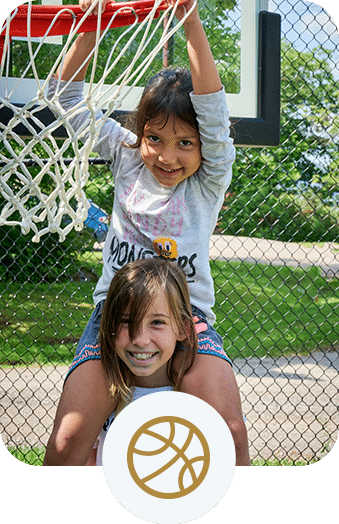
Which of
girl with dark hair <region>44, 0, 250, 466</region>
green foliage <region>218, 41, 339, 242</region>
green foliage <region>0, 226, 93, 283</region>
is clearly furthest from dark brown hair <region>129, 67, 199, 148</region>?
green foliage <region>0, 226, 93, 283</region>

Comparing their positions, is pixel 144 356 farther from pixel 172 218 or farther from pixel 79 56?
pixel 79 56

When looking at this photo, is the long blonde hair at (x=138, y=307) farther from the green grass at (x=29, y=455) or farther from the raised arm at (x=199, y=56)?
the green grass at (x=29, y=455)

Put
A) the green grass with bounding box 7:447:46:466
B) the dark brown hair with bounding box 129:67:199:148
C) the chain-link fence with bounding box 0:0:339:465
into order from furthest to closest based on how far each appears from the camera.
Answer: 1. the chain-link fence with bounding box 0:0:339:465
2. the green grass with bounding box 7:447:46:466
3. the dark brown hair with bounding box 129:67:199:148

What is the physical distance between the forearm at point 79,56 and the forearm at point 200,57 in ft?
1.05

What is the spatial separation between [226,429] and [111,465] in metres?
0.32

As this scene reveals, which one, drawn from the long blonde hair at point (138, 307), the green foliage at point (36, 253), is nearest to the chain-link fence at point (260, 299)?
the green foliage at point (36, 253)

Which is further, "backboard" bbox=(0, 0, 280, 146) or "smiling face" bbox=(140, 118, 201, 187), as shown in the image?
"backboard" bbox=(0, 0, 280, 146)

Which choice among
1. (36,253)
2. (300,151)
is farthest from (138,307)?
(300,151)

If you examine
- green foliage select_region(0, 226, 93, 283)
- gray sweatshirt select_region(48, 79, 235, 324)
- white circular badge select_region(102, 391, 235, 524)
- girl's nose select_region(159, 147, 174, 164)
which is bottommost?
green foliage select_region(0, 226, 93, 283)

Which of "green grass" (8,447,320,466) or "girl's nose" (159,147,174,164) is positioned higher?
"girl's nose" (159,147,174,164)

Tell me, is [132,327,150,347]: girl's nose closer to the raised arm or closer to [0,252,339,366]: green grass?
the raised arm

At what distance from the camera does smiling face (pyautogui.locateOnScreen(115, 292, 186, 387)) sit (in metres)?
1.72

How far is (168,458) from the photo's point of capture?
1.54 metres

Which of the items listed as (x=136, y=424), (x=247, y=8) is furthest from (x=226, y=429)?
(x=247, y=8)
